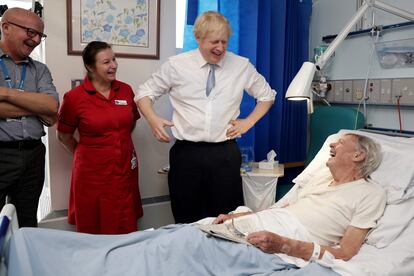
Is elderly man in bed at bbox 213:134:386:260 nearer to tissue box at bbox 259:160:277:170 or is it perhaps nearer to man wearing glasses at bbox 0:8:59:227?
tissue box at bbox 259:160:277:170

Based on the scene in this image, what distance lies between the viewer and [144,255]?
4.38 feet

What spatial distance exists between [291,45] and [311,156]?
85 cm

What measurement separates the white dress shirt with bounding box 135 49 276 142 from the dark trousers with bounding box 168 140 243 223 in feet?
0.22

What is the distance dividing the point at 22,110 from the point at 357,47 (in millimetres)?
2149

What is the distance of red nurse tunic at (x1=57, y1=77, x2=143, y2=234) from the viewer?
2096mm

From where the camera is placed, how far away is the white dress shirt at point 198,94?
6.51ft

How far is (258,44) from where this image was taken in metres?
2.64

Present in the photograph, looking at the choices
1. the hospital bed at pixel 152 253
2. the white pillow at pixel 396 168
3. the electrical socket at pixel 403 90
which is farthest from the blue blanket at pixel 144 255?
the electrical socket at pixel 403 90

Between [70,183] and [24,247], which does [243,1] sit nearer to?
[70,183]

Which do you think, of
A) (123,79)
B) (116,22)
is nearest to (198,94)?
(123,79)

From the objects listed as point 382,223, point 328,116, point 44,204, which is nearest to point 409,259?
point 382,223

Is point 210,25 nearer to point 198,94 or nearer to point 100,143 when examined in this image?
point 198,94

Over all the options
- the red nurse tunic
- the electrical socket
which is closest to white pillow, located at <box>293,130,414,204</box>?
the electrical socket

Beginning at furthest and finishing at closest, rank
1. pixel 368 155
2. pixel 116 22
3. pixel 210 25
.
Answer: pixel 116 22 → pixel 210 25 → pixel 368 155
